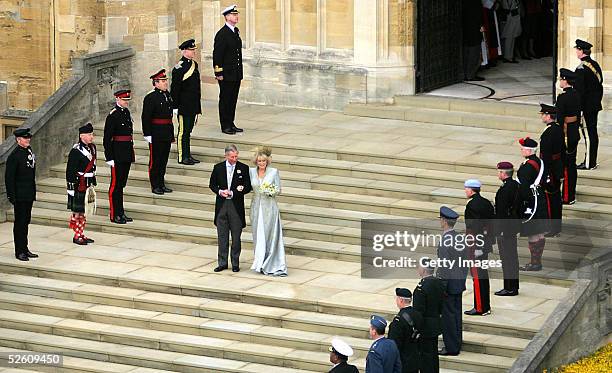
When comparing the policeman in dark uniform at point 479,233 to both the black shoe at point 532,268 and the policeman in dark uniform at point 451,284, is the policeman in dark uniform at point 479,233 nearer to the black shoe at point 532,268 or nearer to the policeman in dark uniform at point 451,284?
the policeman in dark uniform at point 451,284

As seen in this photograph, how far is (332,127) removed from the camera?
1164 inches

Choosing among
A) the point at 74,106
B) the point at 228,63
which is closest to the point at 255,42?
the point at 228,63

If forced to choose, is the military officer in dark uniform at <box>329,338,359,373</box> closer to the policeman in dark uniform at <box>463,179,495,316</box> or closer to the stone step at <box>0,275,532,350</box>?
the stone step at <box>0,275,532,350</box>

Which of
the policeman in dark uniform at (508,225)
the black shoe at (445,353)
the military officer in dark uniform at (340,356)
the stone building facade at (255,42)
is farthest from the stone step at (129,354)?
the stone building facade at (255,42)

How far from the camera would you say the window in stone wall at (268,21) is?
30.9 metres

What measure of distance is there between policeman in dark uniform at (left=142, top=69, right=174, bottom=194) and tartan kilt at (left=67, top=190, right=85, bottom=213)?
61.2 inches

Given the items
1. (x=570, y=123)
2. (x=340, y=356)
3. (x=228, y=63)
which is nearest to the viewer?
(x=340, y=356)

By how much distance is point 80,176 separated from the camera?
26234 millimetres

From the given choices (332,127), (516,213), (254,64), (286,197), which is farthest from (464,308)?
(254,64)

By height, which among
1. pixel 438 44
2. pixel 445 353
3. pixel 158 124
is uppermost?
pixel 438 44

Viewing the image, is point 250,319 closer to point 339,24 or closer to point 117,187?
point 117,187

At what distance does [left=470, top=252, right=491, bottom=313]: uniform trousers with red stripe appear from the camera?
22.8m

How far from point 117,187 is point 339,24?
5423 mm

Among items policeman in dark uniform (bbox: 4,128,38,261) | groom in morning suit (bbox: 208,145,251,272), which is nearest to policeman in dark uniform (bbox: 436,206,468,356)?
groom in morning suit (bbox: 208,145,251,272)
